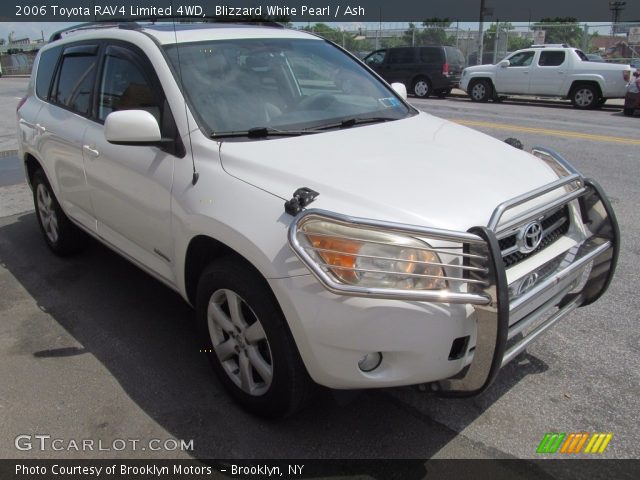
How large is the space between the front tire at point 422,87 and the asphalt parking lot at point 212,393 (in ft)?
55.2

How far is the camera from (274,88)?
343cm

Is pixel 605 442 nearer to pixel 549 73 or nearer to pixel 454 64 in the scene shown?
pixel 549 73

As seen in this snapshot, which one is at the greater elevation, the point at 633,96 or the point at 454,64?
the point at 454,64

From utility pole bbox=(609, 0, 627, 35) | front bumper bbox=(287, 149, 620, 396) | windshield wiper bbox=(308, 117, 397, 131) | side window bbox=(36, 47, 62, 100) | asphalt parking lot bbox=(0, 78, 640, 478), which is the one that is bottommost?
asphalt parking lot bbox=(0, 78, 640, 478)

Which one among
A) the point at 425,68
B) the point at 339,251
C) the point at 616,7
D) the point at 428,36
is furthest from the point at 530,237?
the point at 616,7

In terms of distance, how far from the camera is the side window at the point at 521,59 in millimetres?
17812

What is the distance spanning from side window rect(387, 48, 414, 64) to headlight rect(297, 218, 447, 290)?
1954cm

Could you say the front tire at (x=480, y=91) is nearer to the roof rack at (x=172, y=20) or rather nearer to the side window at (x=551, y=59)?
the side window at (x=551, y=59)

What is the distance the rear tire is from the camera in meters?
4.82

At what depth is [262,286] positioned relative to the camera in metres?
2.53

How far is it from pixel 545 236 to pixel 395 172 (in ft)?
2.59

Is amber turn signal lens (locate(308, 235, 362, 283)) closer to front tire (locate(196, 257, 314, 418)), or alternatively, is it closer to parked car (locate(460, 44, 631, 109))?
front tire (locate(196, 257, 314, 418))

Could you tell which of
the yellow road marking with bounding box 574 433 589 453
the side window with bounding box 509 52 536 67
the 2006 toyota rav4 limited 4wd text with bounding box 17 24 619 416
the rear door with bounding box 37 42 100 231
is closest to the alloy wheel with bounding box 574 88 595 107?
the side window with bounding box 509 52 536 67

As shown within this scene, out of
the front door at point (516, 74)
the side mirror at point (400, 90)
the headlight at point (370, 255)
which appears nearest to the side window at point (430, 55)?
the front door at point (516, 74)
